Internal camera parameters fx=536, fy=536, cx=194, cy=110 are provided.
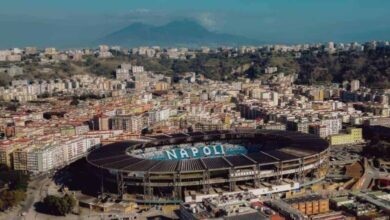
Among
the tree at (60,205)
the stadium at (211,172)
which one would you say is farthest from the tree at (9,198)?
the stadium at (211,172)

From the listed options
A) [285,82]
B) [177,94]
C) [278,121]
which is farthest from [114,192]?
[285,82]

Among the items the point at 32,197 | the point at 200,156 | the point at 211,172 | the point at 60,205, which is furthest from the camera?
the point at 200,156

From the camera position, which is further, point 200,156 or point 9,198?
point 200,156

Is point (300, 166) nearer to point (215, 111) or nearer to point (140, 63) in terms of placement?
point (215, 111)

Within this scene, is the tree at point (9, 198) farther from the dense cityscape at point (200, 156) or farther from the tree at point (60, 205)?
the tree at point (60, 205)

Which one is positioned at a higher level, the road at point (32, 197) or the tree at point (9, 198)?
the tree at point (9, 198)

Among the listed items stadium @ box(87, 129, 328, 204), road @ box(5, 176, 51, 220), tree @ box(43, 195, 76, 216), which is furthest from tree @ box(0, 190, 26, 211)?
stadium @ box(87, 129, 328, 204)

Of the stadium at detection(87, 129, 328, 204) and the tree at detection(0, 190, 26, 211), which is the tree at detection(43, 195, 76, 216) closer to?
the tree at detection(0, 190, 26, 211)

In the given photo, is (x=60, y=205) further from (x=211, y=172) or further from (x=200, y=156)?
(x=200, y=156)

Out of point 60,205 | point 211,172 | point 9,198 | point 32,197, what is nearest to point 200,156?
point 211,172
